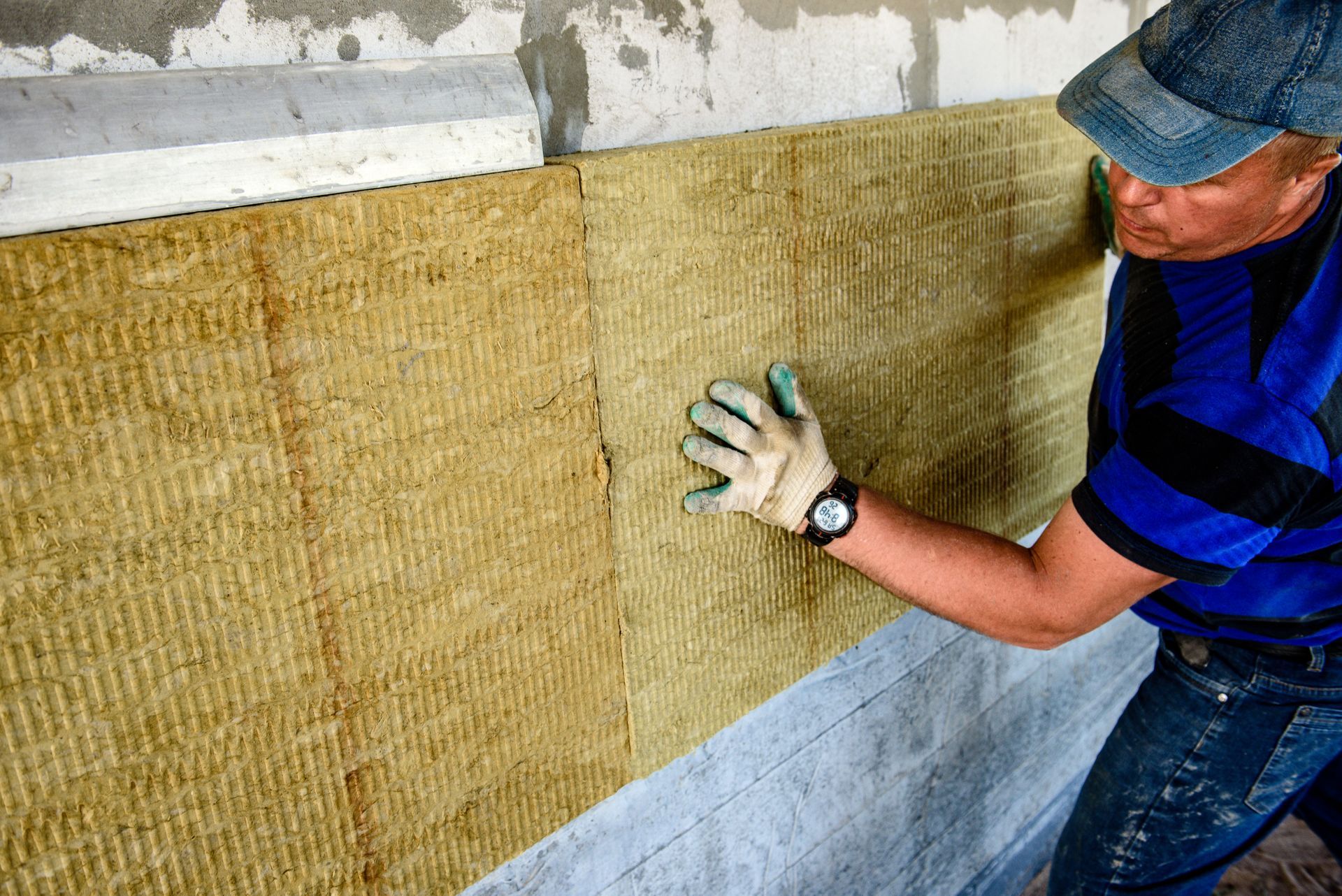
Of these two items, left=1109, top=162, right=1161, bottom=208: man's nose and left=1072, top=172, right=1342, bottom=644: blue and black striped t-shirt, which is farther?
left=1109, top=162, right=1161, bottom=208: man's nose

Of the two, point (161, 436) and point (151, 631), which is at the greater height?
point (161, 436)

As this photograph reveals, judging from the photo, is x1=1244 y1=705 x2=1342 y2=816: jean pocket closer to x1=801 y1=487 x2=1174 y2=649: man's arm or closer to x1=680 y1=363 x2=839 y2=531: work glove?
x1=801 y1=487 x2=1174 y2=649: man's arm

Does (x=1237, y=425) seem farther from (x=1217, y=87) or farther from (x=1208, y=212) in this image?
(x=1217, y=87)

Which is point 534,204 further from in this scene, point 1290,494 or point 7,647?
point 1290,494

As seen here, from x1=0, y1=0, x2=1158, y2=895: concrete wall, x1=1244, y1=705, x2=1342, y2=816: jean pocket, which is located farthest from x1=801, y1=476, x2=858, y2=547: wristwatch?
x1=1244, y1=705, x2=1342, y2=816: jean pocket

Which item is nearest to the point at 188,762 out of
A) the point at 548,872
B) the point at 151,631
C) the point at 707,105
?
the point at 151,631

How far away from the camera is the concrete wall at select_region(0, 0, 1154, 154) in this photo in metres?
0.91

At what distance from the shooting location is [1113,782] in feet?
6.32

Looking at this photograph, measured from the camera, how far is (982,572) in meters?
1.51

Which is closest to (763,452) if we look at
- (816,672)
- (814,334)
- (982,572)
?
(814,334)

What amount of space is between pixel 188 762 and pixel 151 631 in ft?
0.55

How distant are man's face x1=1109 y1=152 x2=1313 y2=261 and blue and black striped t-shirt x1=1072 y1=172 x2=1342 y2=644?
53 mm

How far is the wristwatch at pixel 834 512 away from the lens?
1457 millimetres

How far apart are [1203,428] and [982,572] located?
0.39m
